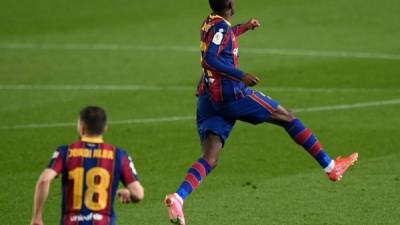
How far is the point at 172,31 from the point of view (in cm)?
2509

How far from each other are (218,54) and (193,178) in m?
1.26

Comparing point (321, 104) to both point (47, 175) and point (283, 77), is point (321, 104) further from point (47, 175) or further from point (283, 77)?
point (47, 175)

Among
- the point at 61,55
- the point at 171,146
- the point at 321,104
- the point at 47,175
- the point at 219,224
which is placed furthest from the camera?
the point at 61,55

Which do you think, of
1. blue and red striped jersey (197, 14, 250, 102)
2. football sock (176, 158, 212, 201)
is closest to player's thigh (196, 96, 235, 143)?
blue and red striped jersey (197, 14, 250, 102)

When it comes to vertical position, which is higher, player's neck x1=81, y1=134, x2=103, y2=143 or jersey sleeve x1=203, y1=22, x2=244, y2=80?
jersey sleeve x1=203, y1=22, x2=244, y2=80

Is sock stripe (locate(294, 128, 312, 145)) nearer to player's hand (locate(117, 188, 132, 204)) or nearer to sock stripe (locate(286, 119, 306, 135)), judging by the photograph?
sock stripe (locate(286, 119, 306, 135))

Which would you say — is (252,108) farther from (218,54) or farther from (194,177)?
(194,177)

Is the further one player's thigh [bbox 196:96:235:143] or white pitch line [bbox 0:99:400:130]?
white pitch line [bbox 0:99:400:130]

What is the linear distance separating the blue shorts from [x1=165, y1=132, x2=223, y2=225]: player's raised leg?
0.32 ft

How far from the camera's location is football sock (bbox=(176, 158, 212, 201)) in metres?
10.4

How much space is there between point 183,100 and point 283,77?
2640mm

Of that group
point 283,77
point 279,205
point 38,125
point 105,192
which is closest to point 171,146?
point 38,125

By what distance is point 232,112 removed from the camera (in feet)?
35.5

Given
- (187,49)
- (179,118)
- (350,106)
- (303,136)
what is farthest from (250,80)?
(187,49)
